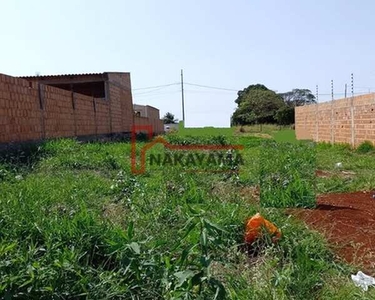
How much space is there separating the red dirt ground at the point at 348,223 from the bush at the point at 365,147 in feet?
18.3

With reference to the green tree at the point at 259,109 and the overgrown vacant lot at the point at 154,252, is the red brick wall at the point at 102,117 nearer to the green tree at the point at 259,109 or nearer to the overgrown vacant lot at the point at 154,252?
the overgrown vacant lot at the point at 154,252

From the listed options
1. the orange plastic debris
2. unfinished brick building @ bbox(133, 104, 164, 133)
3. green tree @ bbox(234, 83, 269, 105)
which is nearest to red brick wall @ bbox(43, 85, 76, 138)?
the orange plastic debris

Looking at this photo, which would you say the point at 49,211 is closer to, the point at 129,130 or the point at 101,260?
the point at 101,260

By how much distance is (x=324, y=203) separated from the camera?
4.03 meters

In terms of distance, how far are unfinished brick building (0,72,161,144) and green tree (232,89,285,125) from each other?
22.1m

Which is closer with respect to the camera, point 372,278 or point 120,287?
point 120,287

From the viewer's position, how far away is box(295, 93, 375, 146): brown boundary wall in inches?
375

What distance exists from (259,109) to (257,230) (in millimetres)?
35983

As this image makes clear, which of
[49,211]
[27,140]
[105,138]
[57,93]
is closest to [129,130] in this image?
[105,138]

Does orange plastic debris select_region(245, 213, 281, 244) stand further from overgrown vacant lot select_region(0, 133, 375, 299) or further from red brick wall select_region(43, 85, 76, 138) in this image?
red brick wall select_region(43, 85, 76, 138)

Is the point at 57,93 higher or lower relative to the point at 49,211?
higher

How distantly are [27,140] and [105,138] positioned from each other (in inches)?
257

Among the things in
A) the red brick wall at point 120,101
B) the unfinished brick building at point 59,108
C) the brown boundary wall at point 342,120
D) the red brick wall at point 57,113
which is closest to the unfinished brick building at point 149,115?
the red brick wall at point 120,101

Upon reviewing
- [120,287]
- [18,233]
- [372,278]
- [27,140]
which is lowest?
[372,278]
